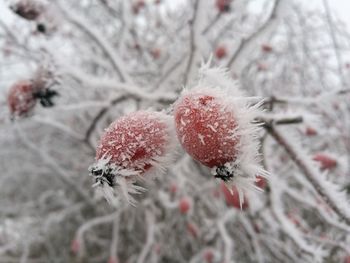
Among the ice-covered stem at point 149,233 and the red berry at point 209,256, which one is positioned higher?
the red berry at point 209,256

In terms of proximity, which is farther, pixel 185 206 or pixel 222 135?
pixel 185 206

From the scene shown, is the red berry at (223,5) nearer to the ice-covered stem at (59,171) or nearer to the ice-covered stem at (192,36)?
the ice-covered stem at (192,36)

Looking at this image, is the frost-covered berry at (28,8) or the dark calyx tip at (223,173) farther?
the frost-covered berry at (28,8)

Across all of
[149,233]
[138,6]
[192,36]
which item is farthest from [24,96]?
[138,6]

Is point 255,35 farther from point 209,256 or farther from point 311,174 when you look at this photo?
point 209,256

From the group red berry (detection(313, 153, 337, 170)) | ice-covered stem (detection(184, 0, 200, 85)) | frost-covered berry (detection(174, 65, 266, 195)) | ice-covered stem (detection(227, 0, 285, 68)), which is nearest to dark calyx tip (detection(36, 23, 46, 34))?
ice-covered stem (detection(184, 0, 200, 85))

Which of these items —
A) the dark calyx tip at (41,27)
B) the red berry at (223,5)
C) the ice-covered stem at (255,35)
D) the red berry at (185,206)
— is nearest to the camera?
the ice-covered stem at (255,35)

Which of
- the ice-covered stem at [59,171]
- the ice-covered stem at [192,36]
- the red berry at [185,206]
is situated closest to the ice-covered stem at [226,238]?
the red berry at [185,206]

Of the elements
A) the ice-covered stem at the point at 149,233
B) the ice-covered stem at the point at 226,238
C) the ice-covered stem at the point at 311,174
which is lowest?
the ice-covered stem at the point at 149,233
